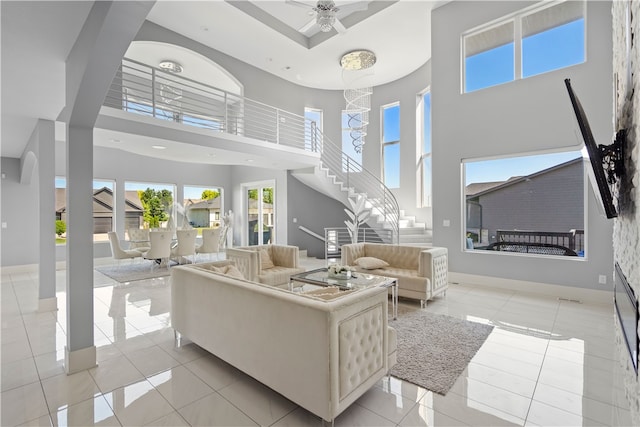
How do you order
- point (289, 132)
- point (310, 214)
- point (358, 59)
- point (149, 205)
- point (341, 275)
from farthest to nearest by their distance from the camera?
point (310, 214) < point (149, 205) < point (289, 132) < point (358, 59) < point (341, 275)

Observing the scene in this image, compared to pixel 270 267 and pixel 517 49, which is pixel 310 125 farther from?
pixel 517 49

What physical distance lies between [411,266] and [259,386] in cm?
332

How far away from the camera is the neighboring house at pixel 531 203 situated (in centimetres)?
476

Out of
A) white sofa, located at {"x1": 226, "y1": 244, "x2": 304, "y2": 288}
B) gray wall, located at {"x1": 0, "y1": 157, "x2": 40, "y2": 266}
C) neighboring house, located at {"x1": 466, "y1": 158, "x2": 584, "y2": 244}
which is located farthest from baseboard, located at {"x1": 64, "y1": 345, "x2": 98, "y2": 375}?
gray wall, located at {"x1": 0, "y1": 157, "x2": 40, "y2": 266}

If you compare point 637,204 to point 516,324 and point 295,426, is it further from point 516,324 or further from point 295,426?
point 516,324

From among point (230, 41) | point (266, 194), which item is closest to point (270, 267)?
point (266, 194)

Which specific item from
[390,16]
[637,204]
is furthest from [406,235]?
[637,204]

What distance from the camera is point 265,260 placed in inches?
206

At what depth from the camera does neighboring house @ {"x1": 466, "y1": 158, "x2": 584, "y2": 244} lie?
15.6 ft

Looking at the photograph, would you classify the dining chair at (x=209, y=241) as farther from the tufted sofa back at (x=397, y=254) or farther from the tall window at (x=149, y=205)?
the tufted sofa back at (x=397, y=254)

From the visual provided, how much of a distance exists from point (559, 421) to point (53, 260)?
5998mm

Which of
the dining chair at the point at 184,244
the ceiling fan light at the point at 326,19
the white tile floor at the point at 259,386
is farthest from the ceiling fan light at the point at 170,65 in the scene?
the white tile floor at the point at 259,386

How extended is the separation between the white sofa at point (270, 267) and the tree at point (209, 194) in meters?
6.15

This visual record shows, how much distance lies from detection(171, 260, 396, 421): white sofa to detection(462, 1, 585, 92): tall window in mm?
5243
